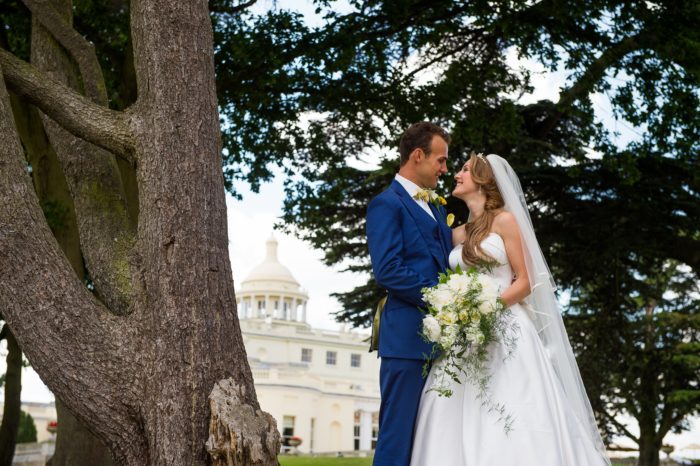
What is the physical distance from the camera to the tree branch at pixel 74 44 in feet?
19.1

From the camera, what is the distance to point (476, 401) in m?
4.55

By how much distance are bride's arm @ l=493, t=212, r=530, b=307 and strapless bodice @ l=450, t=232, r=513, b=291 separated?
0.03 m

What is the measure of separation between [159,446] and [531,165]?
12417mm

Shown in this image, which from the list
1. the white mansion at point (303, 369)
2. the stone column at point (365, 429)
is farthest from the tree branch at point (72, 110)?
the stone column at point (365, 429)

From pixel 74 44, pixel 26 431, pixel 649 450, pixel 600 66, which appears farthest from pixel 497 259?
pixel 26 431

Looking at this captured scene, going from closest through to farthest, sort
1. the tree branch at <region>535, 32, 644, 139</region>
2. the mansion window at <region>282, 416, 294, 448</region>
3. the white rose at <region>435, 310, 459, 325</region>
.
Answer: the white rose at <region>435, 310, 459, 325</region>, the tree branch at <region>535, 32, 644, 139</region>, the mansion window at <region>282, 416, 294, 448</region>

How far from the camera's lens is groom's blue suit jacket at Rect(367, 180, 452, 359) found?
462 centimetres

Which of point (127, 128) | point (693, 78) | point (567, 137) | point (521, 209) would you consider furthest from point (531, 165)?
point (127, 128)

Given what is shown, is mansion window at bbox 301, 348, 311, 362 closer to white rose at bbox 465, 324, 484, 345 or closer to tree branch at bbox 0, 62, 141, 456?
tree branch at bbox 0, 62, 141, 456

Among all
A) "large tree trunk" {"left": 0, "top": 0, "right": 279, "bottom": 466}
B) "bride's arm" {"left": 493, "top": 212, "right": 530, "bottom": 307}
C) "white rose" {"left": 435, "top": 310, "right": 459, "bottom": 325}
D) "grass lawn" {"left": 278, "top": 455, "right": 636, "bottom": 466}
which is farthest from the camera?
"grass lawn" {"left": 278, "top": 455, "right": 636, "bottom": 466}

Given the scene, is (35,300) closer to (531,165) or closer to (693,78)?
(693,78)

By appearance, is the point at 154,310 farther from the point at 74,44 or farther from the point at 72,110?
the point at 74,44

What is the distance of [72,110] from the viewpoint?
497 centimetres

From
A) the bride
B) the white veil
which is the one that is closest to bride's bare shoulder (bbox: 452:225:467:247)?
the bride
